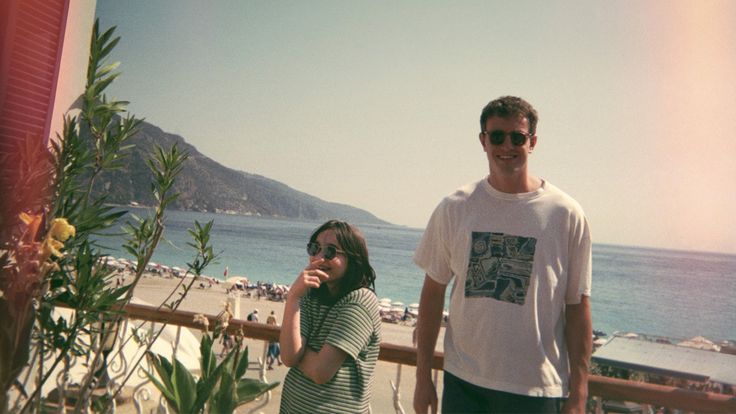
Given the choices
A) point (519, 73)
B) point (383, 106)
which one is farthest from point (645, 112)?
point (383, 106)

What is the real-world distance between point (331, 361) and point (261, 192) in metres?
95.9

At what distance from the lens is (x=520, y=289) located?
1587mm

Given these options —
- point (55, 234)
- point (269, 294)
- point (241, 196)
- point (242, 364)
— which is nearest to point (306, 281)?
point (242, 364)

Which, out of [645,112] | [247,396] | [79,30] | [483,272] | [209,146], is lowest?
[247,396]

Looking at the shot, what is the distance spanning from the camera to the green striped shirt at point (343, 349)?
157 centimetres

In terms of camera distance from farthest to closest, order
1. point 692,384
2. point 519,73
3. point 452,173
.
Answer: point 452,173 < point 519,73 < point 692,384

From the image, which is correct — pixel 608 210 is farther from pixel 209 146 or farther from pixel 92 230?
pixel 92 230

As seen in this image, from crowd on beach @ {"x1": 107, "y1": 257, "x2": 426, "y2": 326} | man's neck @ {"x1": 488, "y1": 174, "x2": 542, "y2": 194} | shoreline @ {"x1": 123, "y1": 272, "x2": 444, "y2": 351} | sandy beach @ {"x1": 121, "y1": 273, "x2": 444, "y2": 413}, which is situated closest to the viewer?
man's neck @ {"x1": 488, "y1": 174, "x2": 542, "y2": 194}

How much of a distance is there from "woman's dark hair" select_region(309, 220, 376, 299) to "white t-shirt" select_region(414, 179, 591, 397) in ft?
0.94

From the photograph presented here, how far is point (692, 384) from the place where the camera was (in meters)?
11.5

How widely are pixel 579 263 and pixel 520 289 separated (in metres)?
0.19

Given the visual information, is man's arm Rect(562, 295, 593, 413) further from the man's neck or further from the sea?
the sea

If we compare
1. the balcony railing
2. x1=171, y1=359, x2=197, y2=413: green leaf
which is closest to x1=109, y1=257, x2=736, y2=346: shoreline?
the balcony railing

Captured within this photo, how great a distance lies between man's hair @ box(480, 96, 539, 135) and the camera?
169 centimetres
